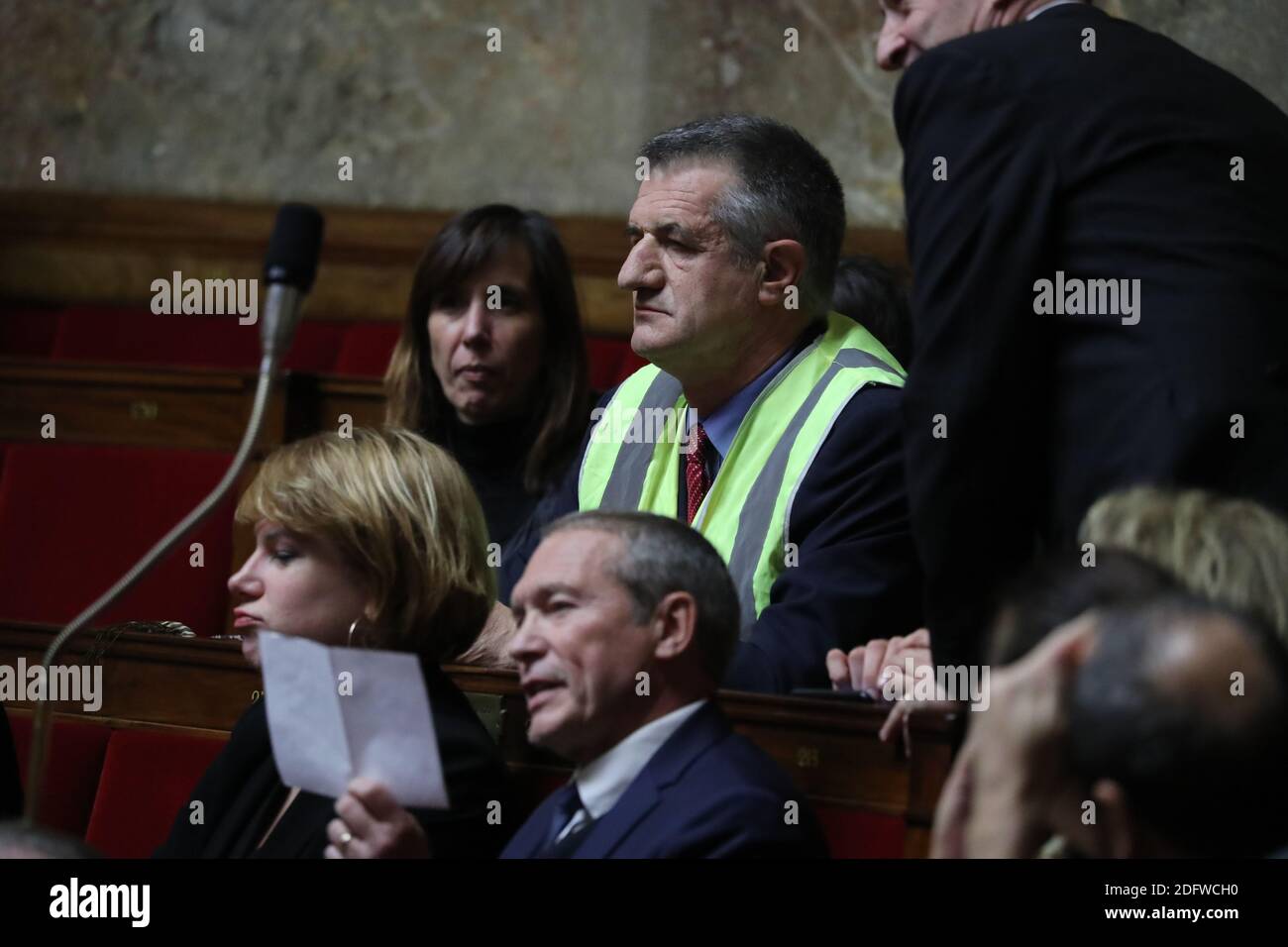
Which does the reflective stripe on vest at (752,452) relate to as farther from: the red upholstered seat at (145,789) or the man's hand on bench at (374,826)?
the man's hand on bench at (374,826)

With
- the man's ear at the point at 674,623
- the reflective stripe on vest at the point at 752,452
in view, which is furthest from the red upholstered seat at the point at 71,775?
the man's ear at the point at 674,623

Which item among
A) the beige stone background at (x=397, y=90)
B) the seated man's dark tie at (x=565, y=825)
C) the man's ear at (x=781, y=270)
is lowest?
the seated man's dark tie at (x=565, y=825)

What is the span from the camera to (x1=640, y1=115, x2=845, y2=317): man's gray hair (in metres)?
2.90

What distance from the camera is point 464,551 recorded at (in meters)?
2.32

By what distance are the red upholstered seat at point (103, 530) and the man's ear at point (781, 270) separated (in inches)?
53.0

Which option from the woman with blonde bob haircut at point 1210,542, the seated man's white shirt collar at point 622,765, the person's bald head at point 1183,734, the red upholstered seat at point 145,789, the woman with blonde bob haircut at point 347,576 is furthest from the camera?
the red upholstered seat at point 145,789

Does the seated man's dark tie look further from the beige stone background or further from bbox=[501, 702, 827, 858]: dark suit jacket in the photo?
the beige stone background

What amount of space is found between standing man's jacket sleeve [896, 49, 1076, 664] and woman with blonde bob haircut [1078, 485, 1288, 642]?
41 centimetres

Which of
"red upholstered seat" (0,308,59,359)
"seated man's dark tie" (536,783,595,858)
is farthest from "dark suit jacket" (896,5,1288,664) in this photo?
"red upholstered seat" (0,308,59,359)

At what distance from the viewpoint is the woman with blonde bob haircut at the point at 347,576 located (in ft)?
7.31
